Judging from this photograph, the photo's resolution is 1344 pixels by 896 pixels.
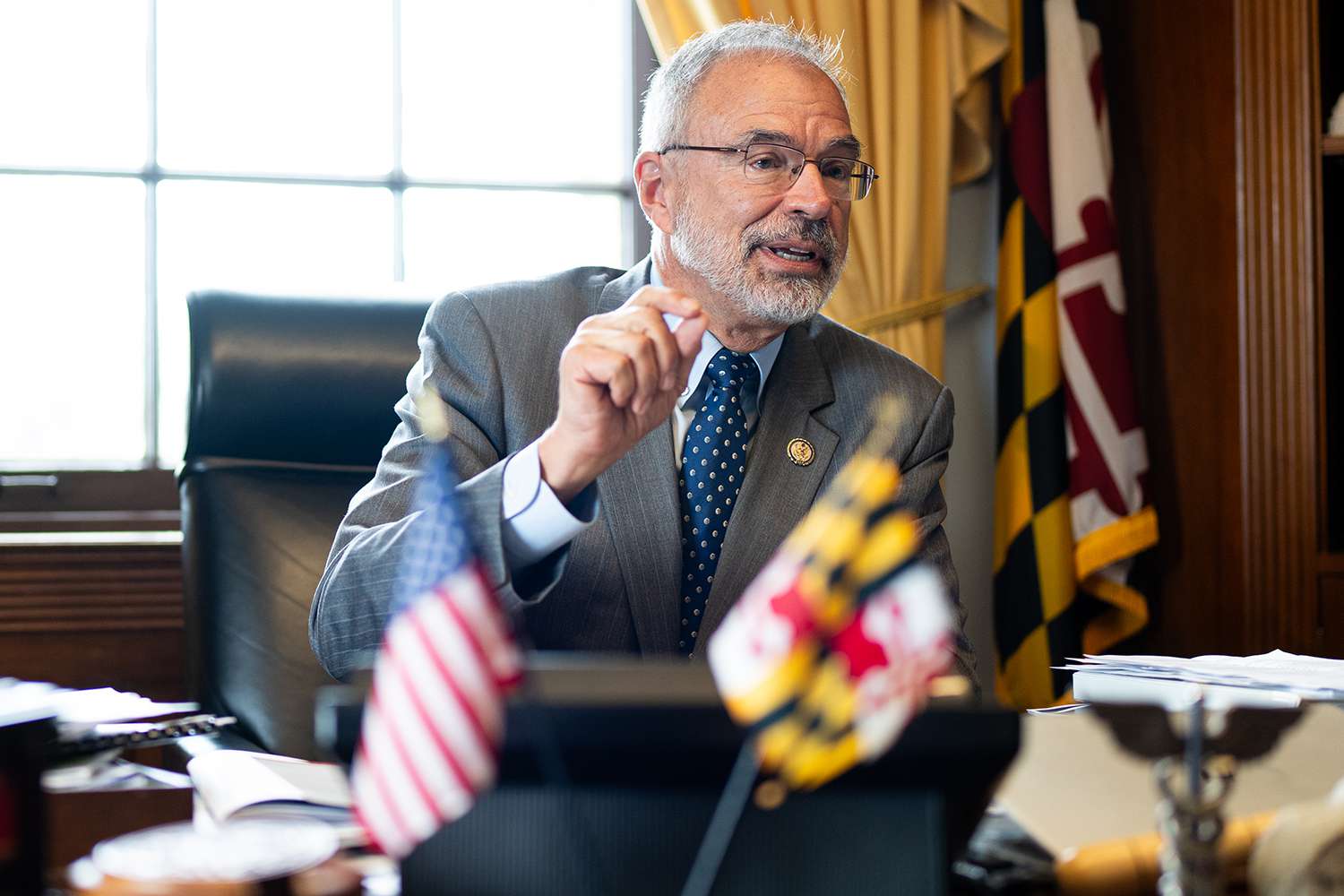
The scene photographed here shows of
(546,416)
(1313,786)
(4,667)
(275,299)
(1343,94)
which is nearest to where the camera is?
(1313,786)

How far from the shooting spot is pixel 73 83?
2428mm

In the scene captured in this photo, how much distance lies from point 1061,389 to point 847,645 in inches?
84.3

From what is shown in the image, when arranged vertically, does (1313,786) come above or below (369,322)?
below

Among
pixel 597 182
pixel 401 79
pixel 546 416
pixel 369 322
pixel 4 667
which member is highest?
pixel 401 79

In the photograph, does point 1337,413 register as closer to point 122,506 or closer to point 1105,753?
point 1105,753

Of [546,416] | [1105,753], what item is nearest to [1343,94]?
[546,416]

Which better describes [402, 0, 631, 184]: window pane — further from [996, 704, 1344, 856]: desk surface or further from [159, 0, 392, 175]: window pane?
[996, 704, 1344, 856]: desk surface

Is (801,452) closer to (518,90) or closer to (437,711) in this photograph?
(437,711)

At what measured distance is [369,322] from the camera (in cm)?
182

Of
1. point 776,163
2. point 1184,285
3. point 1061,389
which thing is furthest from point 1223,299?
point 776,163

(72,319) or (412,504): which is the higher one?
(72,319)

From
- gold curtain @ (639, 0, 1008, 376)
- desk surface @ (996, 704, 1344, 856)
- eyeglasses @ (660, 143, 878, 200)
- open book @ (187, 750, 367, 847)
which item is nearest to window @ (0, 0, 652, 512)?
gold curtain @ (639, 0, 1008, 376)

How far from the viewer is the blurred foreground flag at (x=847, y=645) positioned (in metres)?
0.55

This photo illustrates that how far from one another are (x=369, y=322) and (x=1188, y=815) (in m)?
1.42
